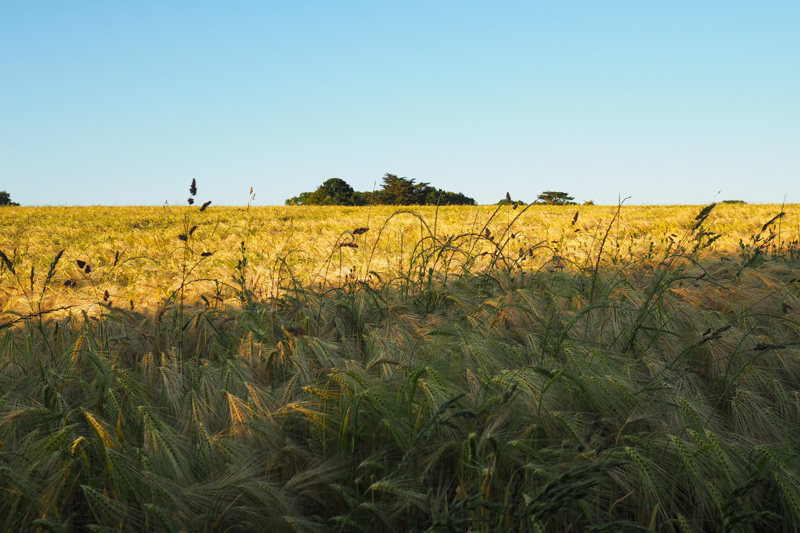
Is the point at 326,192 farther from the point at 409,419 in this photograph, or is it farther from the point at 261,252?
the point at 409,419

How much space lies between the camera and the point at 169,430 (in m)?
1.60

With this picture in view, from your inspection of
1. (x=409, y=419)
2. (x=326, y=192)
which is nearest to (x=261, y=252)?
(x=409, y=419)

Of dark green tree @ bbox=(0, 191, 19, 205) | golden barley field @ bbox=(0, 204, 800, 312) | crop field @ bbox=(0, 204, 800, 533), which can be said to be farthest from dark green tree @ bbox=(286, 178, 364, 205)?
crop field @ bbox=(0, 204, 800, 533)

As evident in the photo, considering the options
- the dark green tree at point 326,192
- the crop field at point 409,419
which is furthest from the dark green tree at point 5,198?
the crop field at point 409,419

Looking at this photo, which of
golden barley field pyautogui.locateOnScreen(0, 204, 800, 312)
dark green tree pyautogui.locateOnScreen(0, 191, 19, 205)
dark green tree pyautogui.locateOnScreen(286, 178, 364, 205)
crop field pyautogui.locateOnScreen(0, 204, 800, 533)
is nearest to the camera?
crop field pyautogui.locateOnScreen(0, 204, 800, 533)

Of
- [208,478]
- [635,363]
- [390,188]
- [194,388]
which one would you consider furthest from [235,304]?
[390,188]

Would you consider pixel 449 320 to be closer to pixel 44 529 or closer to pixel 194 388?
pixel 194 388

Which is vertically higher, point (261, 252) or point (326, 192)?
point (326, 192)

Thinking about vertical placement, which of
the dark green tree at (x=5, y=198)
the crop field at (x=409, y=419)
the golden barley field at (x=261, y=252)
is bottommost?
the crop field at (x=409, y=419)

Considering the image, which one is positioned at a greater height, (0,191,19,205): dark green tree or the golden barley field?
(0,191,19,205): dark green tree

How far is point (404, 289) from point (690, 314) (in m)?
1.78

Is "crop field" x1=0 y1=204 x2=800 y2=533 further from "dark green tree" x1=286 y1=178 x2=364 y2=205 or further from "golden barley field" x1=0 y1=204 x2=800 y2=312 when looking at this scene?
"dark green tree" x1=286 y1=178 x2=364 y2=205

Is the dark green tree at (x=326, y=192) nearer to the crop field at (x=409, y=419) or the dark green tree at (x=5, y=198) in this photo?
the dark green tree at (x=5, y=198)

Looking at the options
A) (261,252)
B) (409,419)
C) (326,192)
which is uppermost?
(326,192)
